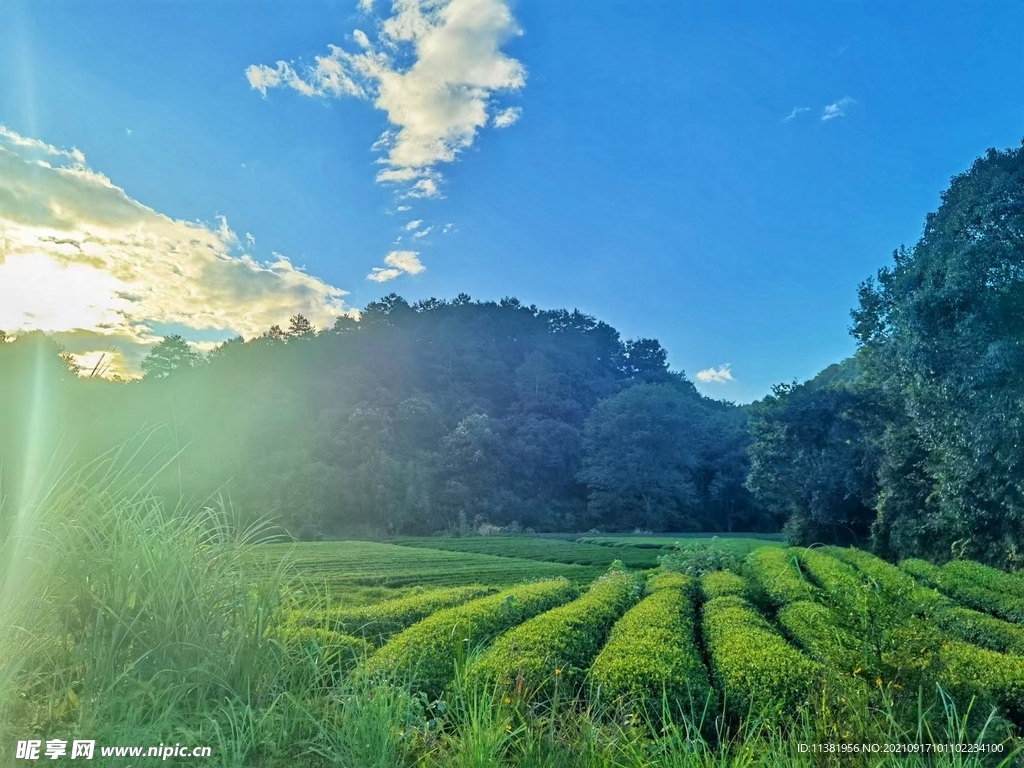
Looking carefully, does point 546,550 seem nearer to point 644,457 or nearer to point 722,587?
point 722,587

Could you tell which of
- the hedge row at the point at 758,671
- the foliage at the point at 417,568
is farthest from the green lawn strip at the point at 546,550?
the hedge row at the point at 758,671

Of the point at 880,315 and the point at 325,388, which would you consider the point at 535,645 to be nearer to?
the point at 880,315

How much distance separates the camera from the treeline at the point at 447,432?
23359 millimetres

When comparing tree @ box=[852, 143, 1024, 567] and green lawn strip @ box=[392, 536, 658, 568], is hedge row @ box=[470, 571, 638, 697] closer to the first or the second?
green lawn strip @ box=[392, 536, 658, 568]

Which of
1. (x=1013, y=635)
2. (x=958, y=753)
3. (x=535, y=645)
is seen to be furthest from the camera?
(x=1013, y=635)

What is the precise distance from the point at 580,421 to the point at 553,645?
28.7 meters

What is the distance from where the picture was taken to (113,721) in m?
2.51

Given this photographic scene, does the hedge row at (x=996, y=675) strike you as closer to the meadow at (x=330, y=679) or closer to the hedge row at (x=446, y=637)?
the meadow at (x=330, y=679)

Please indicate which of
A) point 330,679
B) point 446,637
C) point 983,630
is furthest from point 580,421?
point 330,679

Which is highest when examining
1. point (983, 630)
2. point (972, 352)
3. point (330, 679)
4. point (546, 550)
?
point (972, 352)

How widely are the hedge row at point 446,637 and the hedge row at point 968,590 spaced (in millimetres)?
6128

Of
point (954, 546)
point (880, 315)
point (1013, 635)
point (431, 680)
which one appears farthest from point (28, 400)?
point (880, 315)

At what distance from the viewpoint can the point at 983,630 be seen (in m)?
7.20

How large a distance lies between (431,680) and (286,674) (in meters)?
2.18
